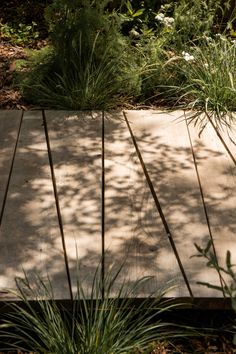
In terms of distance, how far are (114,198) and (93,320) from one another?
92 centimetres

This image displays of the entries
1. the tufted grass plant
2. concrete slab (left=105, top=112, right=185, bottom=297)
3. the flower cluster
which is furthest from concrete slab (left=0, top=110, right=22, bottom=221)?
the flower cluster

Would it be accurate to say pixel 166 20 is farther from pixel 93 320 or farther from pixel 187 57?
pixel 93 320

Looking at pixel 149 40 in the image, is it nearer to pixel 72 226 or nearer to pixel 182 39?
pixel 182 39

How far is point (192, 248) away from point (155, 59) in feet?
7.54

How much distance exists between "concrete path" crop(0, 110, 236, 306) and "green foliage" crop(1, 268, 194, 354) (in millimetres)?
65

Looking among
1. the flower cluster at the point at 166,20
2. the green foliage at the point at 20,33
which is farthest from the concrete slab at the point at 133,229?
the green foliage at the point at 20,33

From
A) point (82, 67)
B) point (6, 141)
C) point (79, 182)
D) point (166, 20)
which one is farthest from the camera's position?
point (166, 20)

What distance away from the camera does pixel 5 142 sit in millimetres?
3883

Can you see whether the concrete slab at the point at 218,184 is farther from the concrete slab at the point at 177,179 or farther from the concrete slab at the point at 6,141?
the concrete slab at the point at 6,141

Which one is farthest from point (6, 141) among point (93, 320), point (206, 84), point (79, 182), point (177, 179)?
point (93, 320)

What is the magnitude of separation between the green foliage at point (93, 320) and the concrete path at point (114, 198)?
0.06 meters

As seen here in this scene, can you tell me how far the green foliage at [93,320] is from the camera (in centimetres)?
229

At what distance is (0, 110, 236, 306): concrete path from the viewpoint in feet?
9.11

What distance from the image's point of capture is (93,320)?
8.32 feet
